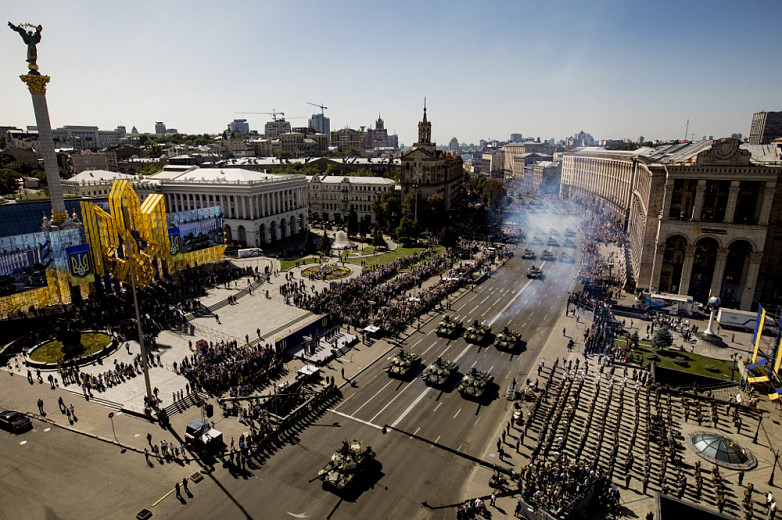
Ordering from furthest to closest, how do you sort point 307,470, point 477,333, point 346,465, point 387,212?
point 387,212, point 477,333, point 307,470, point 346,465

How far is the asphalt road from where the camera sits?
26.3 metres

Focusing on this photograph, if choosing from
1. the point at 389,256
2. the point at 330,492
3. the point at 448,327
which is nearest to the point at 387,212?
the point at 389,256

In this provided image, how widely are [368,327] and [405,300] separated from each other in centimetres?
1054

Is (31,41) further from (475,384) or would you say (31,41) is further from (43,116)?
(475,384)

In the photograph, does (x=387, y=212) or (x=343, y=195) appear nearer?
(x=387, y=212)

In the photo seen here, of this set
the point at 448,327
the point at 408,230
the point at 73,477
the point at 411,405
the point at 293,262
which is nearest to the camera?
the point at 73,477

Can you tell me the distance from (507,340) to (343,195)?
7847 centimetres

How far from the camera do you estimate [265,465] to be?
2983 cm

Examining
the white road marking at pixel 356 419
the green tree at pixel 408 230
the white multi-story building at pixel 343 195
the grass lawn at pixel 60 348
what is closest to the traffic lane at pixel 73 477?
the white road marking at pixel 356 419

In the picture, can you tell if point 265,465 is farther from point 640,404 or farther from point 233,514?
point 640,404

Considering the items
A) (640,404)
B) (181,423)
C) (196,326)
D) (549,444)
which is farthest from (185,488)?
(640,404)

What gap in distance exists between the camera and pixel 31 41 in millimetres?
53156

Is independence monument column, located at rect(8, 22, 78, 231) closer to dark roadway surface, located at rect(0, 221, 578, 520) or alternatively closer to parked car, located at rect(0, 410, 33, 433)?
parked car, located at rect(0, 410, 33, 433)

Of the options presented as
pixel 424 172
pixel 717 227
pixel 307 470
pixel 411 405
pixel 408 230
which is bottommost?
pixel 411 405
